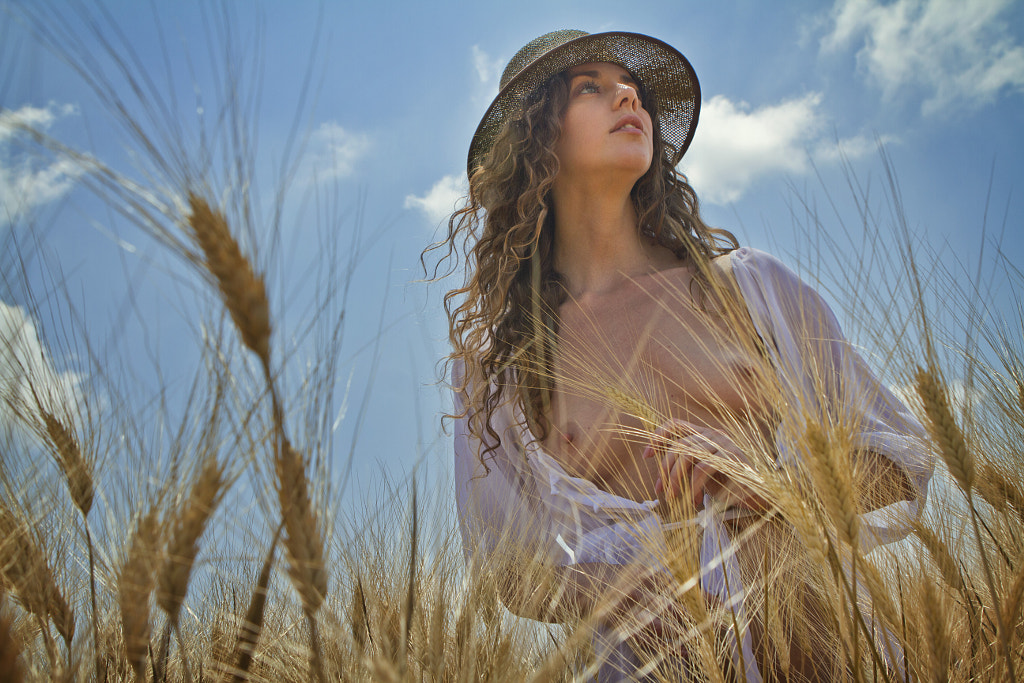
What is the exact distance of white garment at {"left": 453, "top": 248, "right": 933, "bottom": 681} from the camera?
82 centimetres

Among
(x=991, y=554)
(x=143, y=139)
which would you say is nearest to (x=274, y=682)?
(x=143, y=139)

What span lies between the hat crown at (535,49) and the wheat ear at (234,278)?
5.24ft

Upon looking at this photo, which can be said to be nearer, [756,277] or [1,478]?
[1,478]

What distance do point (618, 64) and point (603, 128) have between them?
305 mm

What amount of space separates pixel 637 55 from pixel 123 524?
75.8 inches

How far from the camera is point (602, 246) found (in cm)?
201

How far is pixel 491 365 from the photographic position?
1948mm

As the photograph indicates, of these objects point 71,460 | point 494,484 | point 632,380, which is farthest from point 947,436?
point 494,484

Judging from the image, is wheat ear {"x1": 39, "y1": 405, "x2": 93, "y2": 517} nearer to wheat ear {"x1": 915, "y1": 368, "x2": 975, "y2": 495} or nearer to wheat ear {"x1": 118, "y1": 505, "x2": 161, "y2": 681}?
wheat ear {"x1": 118, "y1": 505, "x2": 161, "y2": 681}

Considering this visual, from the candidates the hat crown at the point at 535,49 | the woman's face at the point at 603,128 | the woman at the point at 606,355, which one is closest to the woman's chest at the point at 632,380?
the woman at the point at 606,355

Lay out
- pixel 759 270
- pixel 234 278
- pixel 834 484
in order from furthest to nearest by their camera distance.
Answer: pixel 759 270 → pixel 834 484 → pixel 234 278

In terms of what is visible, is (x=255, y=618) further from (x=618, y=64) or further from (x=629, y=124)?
(x=618, y=64)

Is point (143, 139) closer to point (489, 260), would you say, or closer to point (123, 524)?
point (123, 524)

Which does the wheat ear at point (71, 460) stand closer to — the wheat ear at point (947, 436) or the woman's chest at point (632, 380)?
the woman's chest at point (632, 380)
